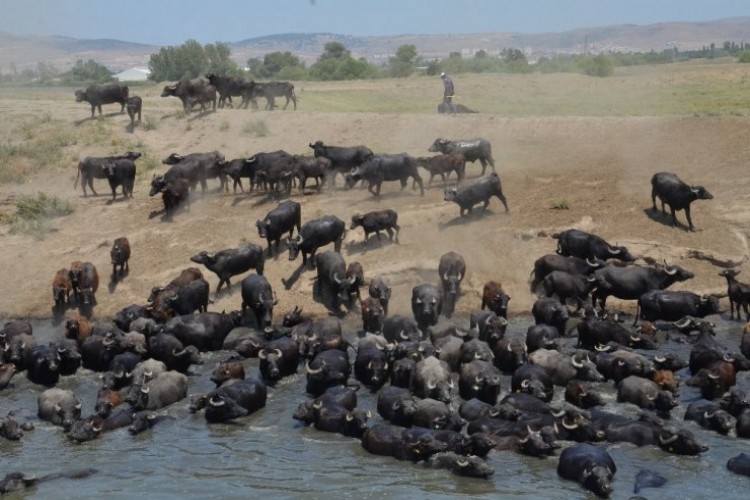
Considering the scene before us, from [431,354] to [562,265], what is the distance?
176 inches

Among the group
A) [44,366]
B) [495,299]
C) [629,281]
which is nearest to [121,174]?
[44,366]

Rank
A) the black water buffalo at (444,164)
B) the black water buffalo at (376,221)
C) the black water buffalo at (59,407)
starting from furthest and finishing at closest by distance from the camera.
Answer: the black water buffalo at (444,164), the black water buffalo at (376,221), the black water buffalo at (59,407)

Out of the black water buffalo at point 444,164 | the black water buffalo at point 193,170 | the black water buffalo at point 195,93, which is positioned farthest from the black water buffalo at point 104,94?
the black water buffalo at point 444,164

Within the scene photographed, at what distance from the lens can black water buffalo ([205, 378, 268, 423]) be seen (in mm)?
15347

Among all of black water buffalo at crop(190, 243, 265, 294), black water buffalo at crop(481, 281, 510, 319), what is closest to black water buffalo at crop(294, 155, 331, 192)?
black water buffalo at crop(190, 243, 265, 294)

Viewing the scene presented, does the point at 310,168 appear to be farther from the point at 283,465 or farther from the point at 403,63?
the point at 403,63

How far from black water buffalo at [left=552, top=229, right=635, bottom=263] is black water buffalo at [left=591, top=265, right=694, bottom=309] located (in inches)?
35.3

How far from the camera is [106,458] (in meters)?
14.4

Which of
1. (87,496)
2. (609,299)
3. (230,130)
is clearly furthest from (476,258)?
(230,130)

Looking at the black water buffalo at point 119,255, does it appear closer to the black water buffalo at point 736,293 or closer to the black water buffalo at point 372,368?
the black water buffalo at point 372,368

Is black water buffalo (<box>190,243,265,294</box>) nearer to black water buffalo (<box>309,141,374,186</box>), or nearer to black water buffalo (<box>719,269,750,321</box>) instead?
black water buffalo (<box>309,141,374,186</box>)

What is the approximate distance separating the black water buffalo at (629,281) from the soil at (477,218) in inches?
28.6

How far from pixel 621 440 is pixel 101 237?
1382cm

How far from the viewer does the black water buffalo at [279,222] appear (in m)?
21.6
